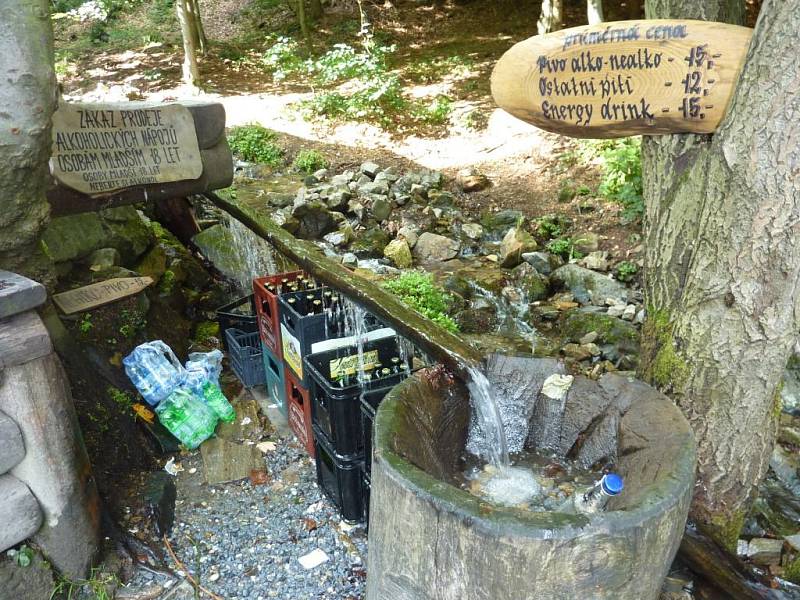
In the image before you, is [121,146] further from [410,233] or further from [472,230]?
[472,230]

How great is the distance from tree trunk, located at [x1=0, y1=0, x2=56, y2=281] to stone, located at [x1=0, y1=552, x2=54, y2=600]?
4.29 feet

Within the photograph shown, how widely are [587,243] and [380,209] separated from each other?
2.64 meters

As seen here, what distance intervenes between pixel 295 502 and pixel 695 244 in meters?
2.42

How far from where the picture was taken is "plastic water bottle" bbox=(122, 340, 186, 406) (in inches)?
148

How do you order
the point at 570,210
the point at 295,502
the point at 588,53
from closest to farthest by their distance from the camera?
the point at 588,53 → the point at 295,502 → the point at 570,210

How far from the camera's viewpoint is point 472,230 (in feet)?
26.7

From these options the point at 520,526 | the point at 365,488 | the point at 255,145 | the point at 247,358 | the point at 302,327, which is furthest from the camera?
the point at 255,145

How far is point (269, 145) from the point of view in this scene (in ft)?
33.9

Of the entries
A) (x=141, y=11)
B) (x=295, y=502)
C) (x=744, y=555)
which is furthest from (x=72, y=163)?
(x=141, y=11)

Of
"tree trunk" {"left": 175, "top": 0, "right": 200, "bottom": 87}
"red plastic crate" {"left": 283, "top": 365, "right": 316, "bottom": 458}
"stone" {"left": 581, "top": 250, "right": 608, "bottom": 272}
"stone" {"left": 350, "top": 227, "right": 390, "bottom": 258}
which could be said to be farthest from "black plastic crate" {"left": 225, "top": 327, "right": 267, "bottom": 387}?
"tree trunk" {"left": 175, "top": 0, "right": 200, "bottom": 87}

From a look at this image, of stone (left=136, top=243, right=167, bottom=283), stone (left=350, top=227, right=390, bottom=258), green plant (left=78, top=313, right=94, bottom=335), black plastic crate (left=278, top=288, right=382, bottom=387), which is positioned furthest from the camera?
stone (left=350, top=227, right=390, bottom=258)

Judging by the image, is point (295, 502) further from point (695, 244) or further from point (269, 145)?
point (269, 145)

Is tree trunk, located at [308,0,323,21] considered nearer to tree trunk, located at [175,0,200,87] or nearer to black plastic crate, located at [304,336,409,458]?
tree trunk, located at [175,0,200,87]

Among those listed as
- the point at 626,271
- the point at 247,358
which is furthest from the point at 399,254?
the point at 247,358
